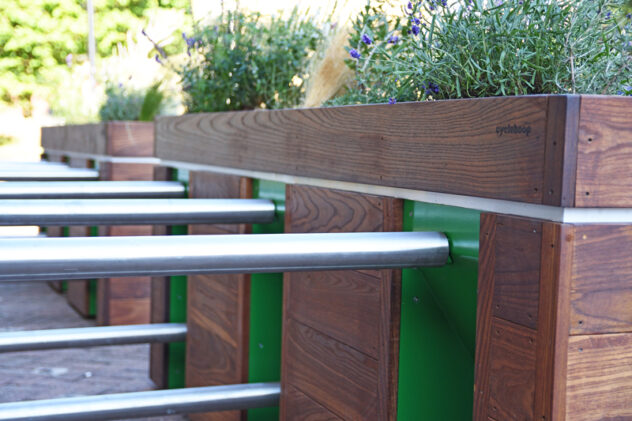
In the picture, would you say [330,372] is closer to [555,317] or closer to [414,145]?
[414,145]

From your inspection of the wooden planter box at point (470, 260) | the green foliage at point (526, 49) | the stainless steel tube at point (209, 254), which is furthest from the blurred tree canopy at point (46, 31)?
the stainless steel tube at point (209, 254)

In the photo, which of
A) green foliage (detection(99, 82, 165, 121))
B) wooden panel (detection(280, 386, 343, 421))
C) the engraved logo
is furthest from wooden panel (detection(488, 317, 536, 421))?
green foliage (detection(99, 82, 165, 121))

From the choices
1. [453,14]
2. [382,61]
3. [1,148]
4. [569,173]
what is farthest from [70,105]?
[1,148]

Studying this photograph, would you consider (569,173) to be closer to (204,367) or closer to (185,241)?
(185,241)

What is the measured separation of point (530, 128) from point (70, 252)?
0.69 m

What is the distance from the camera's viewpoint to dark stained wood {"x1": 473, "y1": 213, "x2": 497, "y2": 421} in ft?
4.32

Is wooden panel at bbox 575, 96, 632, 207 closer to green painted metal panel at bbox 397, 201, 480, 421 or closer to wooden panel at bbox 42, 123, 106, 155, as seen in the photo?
green painted metal panel at bbox 397, 201, 480, 421

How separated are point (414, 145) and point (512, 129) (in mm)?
292

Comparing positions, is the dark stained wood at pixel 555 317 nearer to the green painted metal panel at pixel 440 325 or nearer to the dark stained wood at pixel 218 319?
the green painted metal panel at pixel 440 325

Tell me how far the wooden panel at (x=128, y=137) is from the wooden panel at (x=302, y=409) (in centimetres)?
300

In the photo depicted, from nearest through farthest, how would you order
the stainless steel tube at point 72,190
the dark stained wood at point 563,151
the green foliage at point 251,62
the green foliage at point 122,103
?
the dark stained wood at point 563,151 < the stainless steel tube at point 72,190 < the green foliage at point 251,62 < the green foliage at point 122,103

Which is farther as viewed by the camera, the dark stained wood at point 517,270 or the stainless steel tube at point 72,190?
the stainless steel tube at point 72,190

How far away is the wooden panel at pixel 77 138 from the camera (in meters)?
5.09

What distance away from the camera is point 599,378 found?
3.97ft
